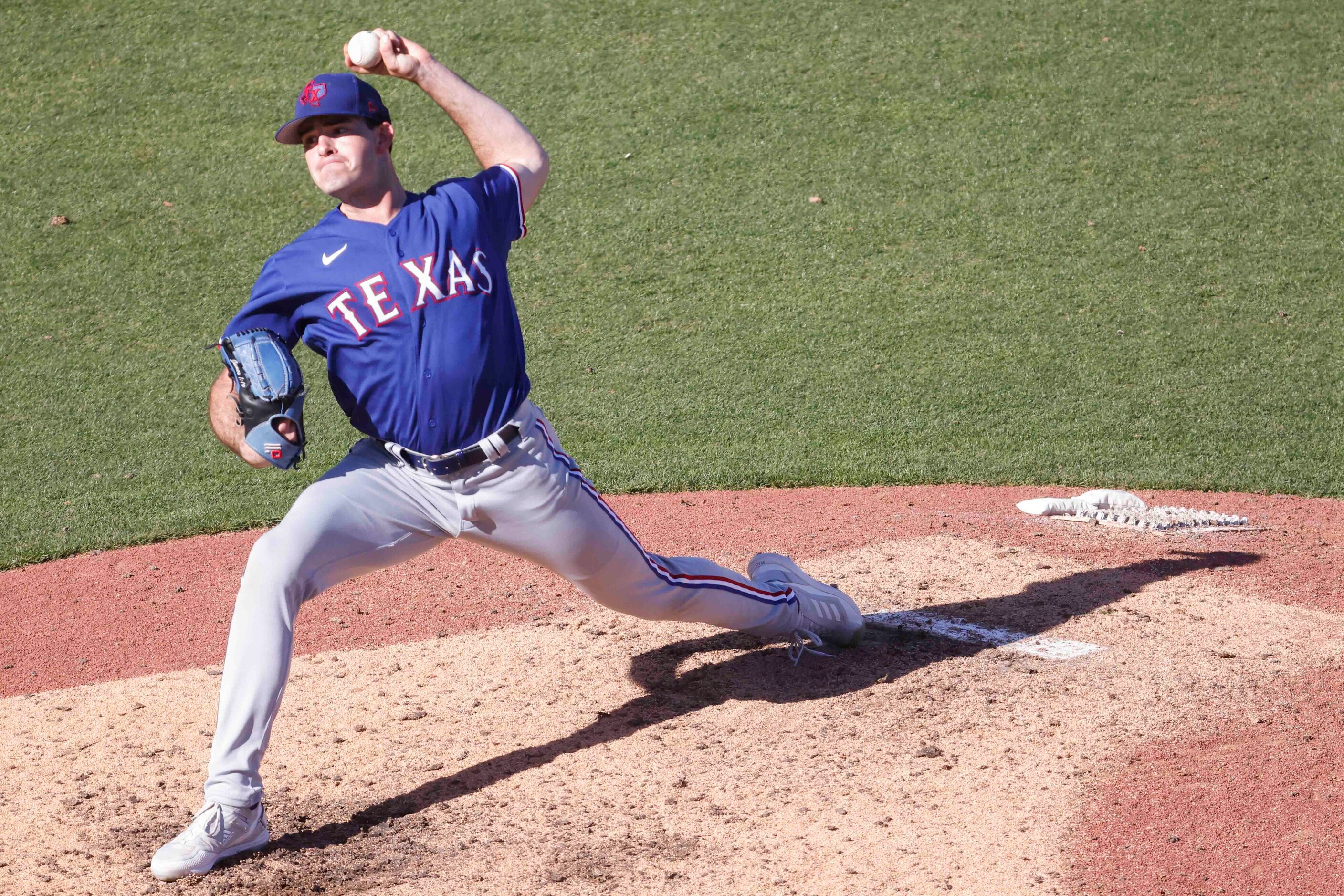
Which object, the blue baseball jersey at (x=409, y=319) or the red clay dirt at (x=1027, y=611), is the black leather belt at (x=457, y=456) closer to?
→ the blue baseball jersey at (x=409, y=319)

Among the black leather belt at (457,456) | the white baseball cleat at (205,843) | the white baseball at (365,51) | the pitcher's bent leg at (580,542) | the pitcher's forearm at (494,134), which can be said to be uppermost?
the white baseball at (365,51)

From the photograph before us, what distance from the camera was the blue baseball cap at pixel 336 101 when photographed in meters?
3.24

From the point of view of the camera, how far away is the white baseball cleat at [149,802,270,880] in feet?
10.0

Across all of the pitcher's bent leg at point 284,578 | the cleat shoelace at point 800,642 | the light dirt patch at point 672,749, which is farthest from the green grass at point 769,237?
the pitcher's bent leg at point 284,578

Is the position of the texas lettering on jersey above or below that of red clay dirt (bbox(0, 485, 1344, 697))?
above

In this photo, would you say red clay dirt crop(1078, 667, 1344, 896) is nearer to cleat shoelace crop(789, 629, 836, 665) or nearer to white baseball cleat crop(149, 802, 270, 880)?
cleat shoelace crop(789, 629, 836, 665)

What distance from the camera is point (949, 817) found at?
129 inches

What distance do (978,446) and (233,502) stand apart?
3.55 metres

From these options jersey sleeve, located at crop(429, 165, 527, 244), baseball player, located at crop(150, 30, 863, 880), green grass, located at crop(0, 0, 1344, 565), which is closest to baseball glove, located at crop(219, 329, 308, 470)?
baseball player, located at crop(150, 30, 863, 880)

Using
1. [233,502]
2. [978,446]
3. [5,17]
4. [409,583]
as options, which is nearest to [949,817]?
[409,583]

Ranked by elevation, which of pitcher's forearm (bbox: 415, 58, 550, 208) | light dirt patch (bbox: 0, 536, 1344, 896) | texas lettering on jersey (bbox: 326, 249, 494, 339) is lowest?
light dirt patch (bbox: 0, 536, 1344, 896)

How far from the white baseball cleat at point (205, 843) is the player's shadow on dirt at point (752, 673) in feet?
0.52

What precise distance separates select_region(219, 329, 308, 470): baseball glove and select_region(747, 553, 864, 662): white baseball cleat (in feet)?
5.44

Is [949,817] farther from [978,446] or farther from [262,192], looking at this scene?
[262,192]
